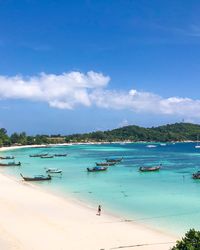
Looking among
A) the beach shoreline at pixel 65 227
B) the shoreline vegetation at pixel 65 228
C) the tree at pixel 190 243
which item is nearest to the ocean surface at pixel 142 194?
the shoreline vegetation at pixel 65 228

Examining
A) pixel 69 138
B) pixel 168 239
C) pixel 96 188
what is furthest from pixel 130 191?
pixel 69 138

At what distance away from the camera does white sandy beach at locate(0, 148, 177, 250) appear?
66.2 feet

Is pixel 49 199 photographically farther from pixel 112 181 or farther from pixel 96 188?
pixel 112 181

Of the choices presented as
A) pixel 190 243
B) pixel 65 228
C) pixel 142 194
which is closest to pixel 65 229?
pixel 65 228

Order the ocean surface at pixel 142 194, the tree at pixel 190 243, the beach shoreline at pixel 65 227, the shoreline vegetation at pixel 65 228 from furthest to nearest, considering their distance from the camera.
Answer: the ocean surface at pixel 142 194 → the beach shoreline at pixel 65 227 → the shoreline vegetation at pixel 65 228 → the tree at pixel 190 243

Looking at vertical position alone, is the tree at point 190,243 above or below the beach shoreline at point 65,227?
above

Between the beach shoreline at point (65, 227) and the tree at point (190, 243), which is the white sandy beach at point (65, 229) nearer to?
the beach shoreline at point (65, 227)

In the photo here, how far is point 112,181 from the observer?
4794 cm

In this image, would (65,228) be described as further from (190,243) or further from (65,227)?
(190,243)

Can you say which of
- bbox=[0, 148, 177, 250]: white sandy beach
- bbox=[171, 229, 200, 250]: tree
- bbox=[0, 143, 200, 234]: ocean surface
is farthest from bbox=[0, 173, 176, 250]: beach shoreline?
bbox=[171, 229, 200, 250]: tree

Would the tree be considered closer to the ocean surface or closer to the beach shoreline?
the beach shoreline

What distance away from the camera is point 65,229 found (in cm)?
2373

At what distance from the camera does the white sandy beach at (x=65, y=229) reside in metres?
20.2

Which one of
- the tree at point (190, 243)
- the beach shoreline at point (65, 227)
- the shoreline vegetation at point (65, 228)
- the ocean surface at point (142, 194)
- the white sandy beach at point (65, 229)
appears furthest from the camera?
the ocean surface at point (142, 194)
